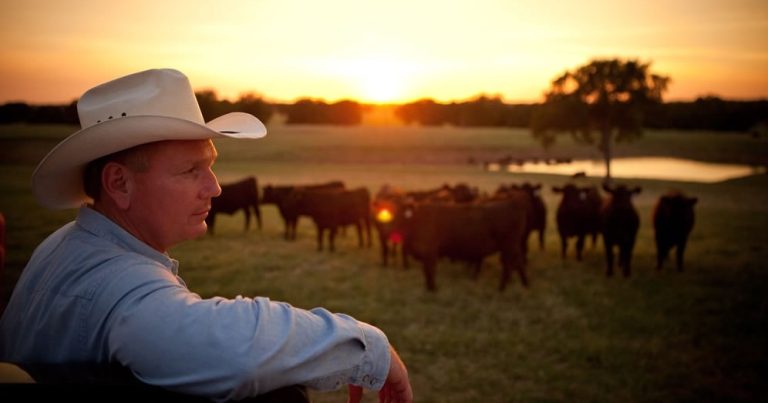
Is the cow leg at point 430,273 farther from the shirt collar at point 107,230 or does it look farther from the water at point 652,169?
the water at point 652,169

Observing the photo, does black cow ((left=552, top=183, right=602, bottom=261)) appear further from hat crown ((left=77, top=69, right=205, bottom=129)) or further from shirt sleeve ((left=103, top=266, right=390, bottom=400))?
shirt sleeve ((left=103, top=266, right=390, bottom=400))

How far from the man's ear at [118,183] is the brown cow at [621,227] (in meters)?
9.50

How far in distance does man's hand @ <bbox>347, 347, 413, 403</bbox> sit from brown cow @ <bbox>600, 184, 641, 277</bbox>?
29.5ft

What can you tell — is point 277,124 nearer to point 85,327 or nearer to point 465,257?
point 465,257

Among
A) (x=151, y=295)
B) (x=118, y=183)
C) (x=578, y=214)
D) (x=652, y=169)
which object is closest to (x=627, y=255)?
(x=578, y=214)

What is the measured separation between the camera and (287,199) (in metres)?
13.7

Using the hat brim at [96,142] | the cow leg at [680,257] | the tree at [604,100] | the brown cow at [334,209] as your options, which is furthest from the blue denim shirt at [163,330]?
the tree at [604,100]

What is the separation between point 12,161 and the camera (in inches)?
1233

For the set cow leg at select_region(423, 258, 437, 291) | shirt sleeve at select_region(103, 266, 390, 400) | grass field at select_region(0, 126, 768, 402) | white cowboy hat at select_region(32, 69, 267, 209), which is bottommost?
grass field at select_region(0, 126, 768, 402)

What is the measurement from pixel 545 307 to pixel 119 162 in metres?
7.36

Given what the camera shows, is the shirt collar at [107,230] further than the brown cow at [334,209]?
No

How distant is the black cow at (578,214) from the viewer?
1066cm

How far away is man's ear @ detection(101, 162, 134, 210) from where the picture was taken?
60.7 inches

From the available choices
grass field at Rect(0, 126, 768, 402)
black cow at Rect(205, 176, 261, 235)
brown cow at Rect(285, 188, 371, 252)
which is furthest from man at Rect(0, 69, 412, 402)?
black cow at Rect(205, 176, 261, 235)
